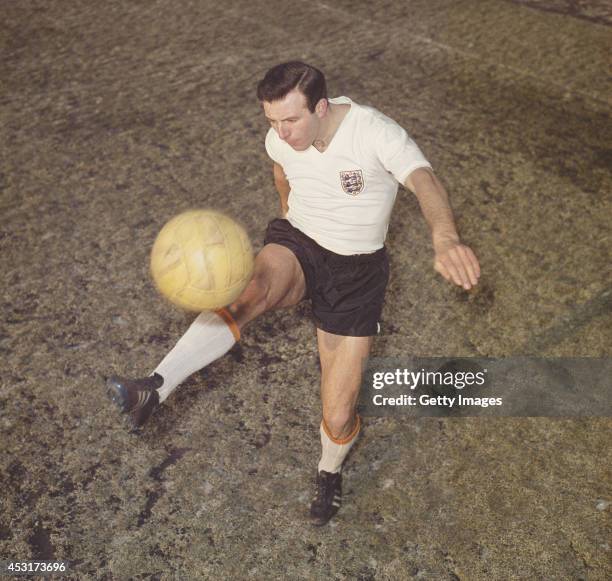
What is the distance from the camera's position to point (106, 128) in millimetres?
5551

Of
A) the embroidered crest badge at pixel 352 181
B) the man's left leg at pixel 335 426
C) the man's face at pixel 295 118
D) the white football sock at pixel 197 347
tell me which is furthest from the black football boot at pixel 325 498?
the man's face at pixel 295 118

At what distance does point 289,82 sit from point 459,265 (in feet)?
3.85

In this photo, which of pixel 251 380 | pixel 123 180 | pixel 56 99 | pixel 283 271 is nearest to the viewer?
pixel 283 271

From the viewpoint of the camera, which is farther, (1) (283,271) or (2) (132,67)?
(2) (132,67)

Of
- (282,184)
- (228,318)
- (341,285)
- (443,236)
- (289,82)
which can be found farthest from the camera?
(282,184)

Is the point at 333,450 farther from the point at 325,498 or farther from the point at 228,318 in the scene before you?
the point at 228,318

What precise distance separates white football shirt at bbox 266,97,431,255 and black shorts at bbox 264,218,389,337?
58mm

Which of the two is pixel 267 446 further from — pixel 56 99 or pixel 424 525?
pixel 56 99

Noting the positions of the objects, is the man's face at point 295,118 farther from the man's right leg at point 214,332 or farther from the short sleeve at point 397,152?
the man's right leg at point 214,332

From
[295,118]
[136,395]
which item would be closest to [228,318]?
[136,395]

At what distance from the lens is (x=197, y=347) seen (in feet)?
10.3

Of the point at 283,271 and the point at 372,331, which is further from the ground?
the point at 283,271

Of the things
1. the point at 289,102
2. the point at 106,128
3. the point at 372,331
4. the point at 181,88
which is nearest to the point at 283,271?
the point at 372,331

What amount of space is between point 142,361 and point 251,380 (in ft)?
2.06
